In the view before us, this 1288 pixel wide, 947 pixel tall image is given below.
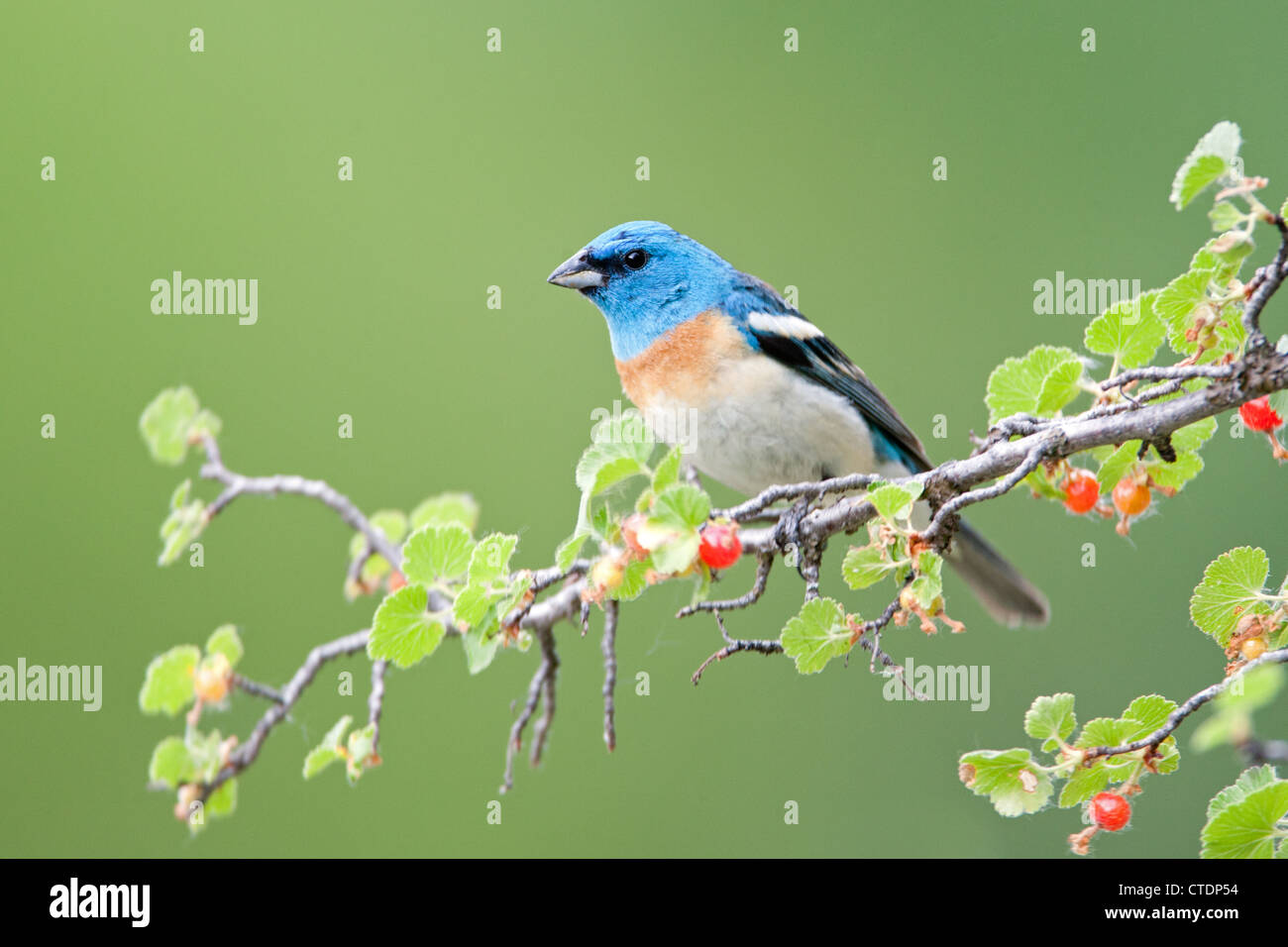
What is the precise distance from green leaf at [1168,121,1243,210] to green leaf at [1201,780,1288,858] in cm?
63

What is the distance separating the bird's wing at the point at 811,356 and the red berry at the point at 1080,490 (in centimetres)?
132

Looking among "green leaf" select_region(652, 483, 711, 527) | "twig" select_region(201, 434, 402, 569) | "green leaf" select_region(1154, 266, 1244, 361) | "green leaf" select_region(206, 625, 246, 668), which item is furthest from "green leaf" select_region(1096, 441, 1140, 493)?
"green leaf" select_region(206, 625, 246, 668)

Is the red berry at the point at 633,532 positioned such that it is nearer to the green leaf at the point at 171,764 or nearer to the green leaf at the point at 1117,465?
the green leaf at the point at 1117,465

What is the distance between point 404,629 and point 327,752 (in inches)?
17.1

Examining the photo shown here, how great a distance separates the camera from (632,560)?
1705 millimetres

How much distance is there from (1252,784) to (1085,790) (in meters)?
0.24

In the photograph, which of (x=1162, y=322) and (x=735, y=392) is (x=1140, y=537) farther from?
(x=1162, y=322)

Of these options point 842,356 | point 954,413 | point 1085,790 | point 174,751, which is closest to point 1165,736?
point 1085,790

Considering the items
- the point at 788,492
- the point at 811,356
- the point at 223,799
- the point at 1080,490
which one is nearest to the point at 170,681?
the point at 223,799

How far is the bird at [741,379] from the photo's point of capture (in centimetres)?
307

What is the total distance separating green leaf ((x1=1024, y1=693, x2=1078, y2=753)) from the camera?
1.57 metres

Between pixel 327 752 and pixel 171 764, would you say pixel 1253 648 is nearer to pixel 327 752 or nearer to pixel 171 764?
pixel 327 752

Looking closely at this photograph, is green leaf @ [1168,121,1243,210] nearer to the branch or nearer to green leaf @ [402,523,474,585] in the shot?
the branch

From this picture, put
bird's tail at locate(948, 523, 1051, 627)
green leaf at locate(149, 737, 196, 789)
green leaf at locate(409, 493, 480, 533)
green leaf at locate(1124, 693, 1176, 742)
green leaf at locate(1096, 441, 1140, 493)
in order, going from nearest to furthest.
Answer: green leaf at locate(1124, 693, 1176, 742) → green leaf at locate(1096, 441, 1140, 493) → green leaf at locate(149, 737, 196, 789) → green leaf at locate(409, 493, 480, 533) → bird's tail at locate(948, 523, 1051, 627)
